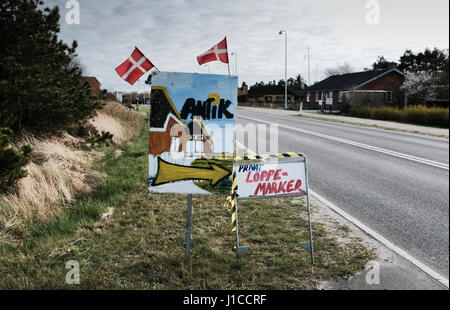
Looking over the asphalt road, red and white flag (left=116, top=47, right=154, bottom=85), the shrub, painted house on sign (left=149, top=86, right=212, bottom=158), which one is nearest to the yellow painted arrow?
painted house on sign (left=149, top=86, right=212, bottom=158)

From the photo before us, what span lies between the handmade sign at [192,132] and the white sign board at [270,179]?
0.17m

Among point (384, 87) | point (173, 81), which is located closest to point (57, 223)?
point (173, 81)

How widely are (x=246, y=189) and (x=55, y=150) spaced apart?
6083mm

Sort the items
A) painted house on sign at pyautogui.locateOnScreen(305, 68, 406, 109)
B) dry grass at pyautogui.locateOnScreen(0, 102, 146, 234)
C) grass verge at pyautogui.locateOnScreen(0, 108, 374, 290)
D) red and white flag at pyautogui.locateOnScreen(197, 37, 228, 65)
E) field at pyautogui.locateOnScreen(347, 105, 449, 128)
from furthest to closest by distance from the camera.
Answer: painted house on sign at pyautogui.locateOnScreen(305, 68, 406, 109) → field at pyautogui.locateOnScreen(347, 105, 449, 128) → dry grass at pyautogui.locateOnScreen(0, 102, 146, 234) → red and white flag at pyautogui.locateOnScreen(197, 37, 228, 65) → grass verge at pyautogui.locateOnScreen(0, 108, 374, 290)

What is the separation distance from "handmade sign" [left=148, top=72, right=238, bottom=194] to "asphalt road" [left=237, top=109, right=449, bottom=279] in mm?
2966

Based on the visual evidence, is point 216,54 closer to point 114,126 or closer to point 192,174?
point 192,174

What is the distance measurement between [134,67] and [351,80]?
49571 mm

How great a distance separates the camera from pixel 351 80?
48250mm

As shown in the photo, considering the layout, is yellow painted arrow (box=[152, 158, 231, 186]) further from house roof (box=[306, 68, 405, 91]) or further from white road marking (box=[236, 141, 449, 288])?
house roof (box=[306, 68, 405, 91])

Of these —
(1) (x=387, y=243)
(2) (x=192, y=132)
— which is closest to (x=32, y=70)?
(2) (x=192, y=132)

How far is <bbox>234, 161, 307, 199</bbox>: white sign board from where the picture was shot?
13.0 feet

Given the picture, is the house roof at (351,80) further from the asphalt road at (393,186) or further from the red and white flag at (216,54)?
the red and white flag at (216,54)

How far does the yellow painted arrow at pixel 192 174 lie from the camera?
389 cm
